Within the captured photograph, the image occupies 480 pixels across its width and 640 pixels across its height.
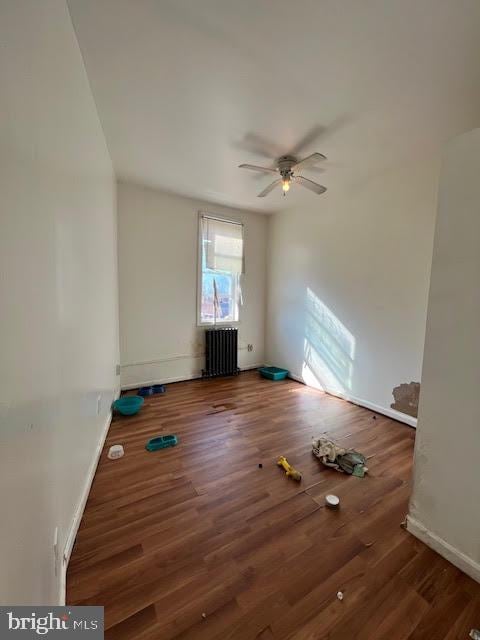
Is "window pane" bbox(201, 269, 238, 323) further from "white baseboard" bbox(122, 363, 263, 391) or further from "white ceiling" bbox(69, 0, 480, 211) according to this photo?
"white ceiling" bbox(69, 0, 480, 211)

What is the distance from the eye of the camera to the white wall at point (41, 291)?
677 millimetres

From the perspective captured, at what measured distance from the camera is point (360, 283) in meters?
3.09

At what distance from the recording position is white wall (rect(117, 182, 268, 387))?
3.34 metres

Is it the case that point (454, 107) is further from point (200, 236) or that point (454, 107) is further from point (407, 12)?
point (200, 236)

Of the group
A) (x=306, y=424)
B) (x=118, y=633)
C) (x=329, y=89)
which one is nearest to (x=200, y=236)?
(x=329, y=89)

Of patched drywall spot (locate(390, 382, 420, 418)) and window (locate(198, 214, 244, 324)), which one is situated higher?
window (locate(198, 214, 244, 324))

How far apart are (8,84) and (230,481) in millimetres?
2212

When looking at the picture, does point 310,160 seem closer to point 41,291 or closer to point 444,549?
point 41,291

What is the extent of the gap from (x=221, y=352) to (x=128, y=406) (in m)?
1.63

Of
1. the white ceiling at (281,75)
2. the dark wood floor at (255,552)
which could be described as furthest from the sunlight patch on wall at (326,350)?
the white ceiling at (281,75)

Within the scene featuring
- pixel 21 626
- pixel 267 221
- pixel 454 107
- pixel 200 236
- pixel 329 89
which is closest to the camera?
pixel 21 626

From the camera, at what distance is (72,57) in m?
1.32

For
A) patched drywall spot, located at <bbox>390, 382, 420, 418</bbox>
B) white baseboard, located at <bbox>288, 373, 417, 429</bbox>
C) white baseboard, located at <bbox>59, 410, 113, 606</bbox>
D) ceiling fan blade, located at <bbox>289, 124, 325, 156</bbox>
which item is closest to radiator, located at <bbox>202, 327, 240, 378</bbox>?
white baseboard, located at <bbox>288, 373, 417, 429</bbox>

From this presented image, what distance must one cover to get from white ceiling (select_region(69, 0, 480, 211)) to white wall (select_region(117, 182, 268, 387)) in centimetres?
95
